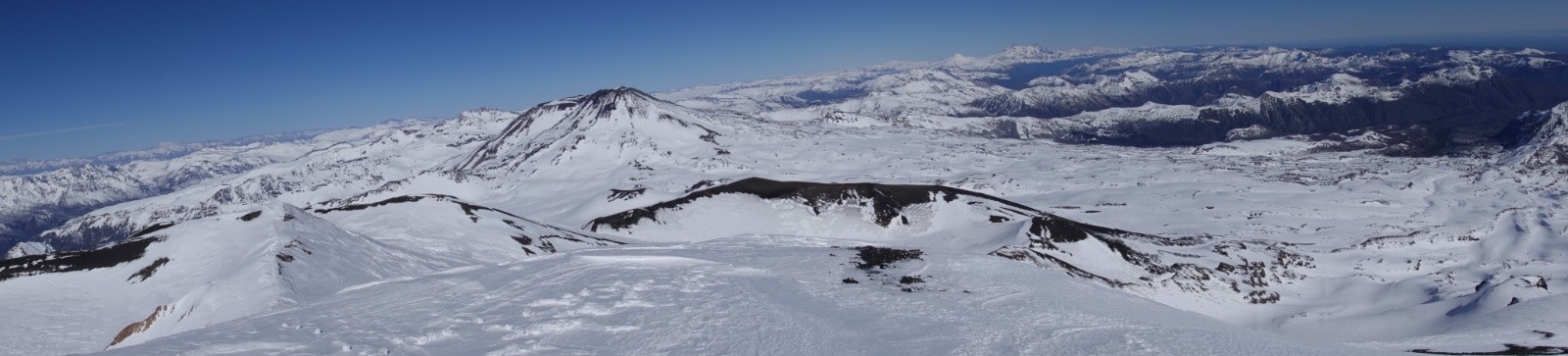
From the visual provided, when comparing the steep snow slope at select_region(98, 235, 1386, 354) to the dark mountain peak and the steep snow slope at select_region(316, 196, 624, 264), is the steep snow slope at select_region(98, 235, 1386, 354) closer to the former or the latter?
the steep snow slope at select_region(316, 196, 624, 264)

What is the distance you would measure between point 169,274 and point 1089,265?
61883mm

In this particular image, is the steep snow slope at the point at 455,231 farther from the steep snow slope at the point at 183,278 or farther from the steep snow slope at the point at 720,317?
the steep snow slope at the point at 720,317

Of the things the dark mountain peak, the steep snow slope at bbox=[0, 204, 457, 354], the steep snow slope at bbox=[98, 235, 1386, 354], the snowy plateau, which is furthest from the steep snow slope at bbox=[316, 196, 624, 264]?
the steep snow slope at bbox=[98, 235, 1386, 354]

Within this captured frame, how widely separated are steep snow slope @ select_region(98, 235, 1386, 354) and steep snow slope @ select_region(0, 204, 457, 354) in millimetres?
4819

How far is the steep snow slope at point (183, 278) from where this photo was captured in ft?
87.2

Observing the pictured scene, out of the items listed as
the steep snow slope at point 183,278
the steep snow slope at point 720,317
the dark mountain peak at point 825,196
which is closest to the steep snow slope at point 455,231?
the steep snow slope at point 183,278

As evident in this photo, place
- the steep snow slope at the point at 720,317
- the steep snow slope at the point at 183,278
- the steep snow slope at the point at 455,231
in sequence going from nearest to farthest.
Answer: the steep snow slope at the point at 720,317
the steep snow slope at the point at 183,278
the steep snow slope at the point at 455,231

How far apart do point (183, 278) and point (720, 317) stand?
30943 mm

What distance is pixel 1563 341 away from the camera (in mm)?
25125

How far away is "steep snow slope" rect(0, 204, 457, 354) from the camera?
2658 cm

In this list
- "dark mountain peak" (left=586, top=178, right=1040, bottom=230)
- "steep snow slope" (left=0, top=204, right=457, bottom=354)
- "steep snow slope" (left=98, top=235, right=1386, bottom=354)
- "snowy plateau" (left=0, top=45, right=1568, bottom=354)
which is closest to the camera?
"steep snow slope" (left=98, top=235, right=1386, bottom=354)

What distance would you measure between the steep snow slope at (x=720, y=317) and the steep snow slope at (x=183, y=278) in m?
4.82

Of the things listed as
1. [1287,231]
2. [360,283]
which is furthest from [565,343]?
[1287,231]

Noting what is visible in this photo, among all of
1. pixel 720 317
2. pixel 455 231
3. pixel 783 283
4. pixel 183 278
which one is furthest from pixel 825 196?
pixel 720 317
